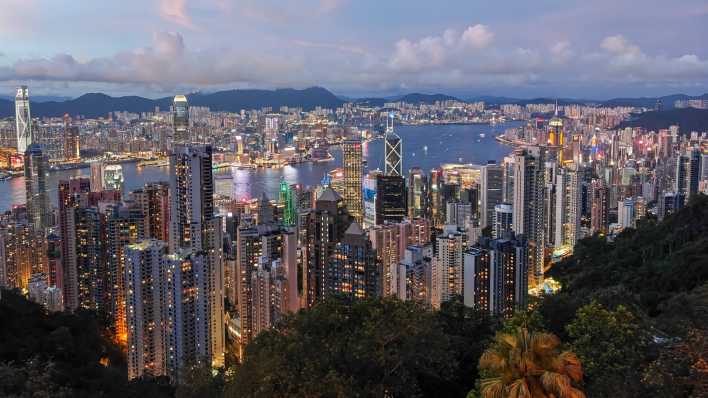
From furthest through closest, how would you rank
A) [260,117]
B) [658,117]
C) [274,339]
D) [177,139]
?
[260,117] < [177,139] < [658,117] < [274,339]

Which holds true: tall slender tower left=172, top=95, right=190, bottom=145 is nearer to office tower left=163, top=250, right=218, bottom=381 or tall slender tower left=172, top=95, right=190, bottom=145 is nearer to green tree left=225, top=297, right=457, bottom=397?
office tower left=163, top=250, right=218, bottom=381

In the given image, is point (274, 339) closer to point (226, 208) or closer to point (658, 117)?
point (226, 208)

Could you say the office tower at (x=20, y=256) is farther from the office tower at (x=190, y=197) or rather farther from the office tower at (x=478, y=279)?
the office tower at (x=478, y=279)

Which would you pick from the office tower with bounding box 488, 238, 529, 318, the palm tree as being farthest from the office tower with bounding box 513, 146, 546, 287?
the palm tree

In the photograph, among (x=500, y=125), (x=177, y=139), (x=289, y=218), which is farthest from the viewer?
(x=500, y=125)

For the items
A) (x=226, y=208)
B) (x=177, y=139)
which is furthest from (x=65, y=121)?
(x=226, y=208)

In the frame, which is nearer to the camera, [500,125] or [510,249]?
[510,249]

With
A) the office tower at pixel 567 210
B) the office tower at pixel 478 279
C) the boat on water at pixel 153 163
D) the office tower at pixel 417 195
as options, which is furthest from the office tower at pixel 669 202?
the boat on water at pixel 153 163
